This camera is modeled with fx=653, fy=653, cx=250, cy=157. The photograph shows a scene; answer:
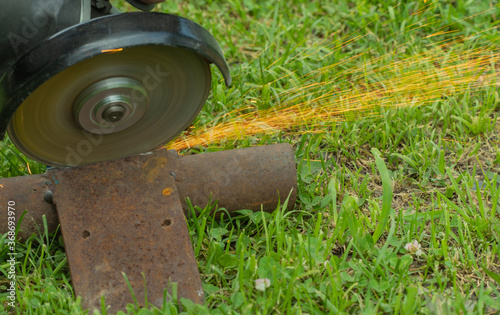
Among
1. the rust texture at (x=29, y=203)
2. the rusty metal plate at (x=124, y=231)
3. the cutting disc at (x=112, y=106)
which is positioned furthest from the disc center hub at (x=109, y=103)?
the rust texture at (x=29, y=203)

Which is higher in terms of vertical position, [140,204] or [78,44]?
[78,44]

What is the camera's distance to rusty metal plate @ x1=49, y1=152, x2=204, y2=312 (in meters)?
2.19

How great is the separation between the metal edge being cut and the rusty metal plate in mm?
388

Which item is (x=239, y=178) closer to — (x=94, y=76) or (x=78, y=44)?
(x=94, y=76)

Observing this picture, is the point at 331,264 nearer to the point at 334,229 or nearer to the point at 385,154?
the point at 334,229

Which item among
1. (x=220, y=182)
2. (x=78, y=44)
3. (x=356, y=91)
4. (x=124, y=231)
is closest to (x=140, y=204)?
(x=124, y=231)

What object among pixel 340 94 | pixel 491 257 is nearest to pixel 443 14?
pixel 340 94

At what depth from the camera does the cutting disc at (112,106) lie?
2211 mm

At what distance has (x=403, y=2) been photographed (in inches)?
160

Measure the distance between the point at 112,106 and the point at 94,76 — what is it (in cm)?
13

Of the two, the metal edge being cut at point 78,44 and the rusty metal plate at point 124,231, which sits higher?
the metal edge being cut at point 78,44

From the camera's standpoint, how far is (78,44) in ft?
6.64

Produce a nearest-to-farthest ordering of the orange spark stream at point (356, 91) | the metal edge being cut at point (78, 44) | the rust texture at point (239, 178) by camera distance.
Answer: the metal edge being cut at point (78, 44)
the rust texture at point (239, 178)
the orange spark stream at point (356, 91)

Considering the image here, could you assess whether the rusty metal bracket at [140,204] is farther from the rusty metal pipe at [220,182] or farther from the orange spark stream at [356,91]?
the orange spark stream at [356,91]
